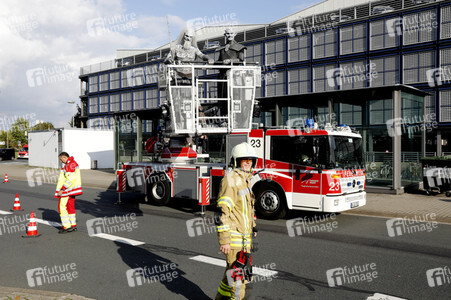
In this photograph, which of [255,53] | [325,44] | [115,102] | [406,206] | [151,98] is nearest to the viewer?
[406,206]

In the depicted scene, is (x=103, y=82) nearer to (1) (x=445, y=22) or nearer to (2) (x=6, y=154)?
(2) (x=6, y=154)

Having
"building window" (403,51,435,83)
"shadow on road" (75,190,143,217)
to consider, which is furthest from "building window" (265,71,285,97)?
"shadow on road" (75,190,143,217)

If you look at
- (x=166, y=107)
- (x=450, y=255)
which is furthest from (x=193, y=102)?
(x=450, y=255)

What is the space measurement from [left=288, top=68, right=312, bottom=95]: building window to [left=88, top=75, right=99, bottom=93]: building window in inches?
1237

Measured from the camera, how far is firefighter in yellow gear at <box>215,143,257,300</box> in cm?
375

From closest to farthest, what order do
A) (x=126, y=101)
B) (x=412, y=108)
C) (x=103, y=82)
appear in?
(x=412, y=108) → (x=126, y=101) → (x=103, y=82)

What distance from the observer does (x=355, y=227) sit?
915 centimetres

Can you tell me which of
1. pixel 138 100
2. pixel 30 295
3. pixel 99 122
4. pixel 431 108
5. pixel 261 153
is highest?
pixel 138 100

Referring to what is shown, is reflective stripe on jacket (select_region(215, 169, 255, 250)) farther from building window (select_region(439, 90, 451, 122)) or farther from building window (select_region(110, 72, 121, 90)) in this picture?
building window (select_region(110, 72, 121, 90))

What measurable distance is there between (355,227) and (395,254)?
2377 mm

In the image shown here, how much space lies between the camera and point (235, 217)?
153 inches

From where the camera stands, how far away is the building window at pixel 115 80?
53181mm

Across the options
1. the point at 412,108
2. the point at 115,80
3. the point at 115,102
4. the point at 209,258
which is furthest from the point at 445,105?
the point at 115,80

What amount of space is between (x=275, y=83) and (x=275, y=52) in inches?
117
